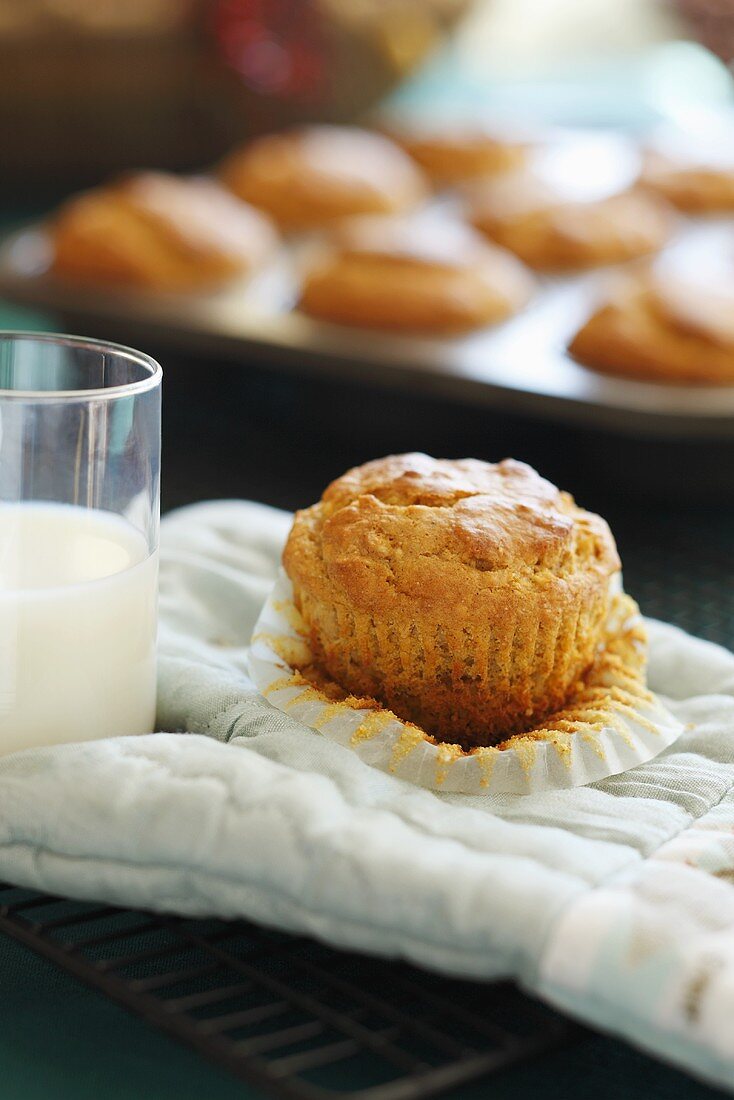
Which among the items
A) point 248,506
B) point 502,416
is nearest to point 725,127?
point 502,416

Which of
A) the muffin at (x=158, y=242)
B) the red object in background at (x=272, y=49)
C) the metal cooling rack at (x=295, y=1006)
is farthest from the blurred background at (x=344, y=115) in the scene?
the metal cooling rack at (x=295, y=1006)

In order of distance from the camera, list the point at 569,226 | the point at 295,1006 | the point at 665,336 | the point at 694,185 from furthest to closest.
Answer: the point at 694,185
the point at 569,226
the point at 665,336
the point at 295,1006

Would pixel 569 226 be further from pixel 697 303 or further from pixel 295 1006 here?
pixel 295 1006

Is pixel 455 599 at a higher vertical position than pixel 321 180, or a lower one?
lower

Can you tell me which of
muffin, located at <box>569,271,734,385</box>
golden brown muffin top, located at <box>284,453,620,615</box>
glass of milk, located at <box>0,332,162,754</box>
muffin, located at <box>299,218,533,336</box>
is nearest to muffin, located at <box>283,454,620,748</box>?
golden brown muffin top, located at <box>284,453,620,615</box>

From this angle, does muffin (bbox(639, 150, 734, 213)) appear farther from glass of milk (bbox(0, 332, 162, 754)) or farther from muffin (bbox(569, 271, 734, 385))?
glass of milk (bbox(0, 332, 162, 754))

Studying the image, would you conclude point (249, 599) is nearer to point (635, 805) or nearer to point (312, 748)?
point (312, 748)

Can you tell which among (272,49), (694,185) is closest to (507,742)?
(694,185)

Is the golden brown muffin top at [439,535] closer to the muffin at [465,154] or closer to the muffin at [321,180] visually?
the muffin at [321,180]
